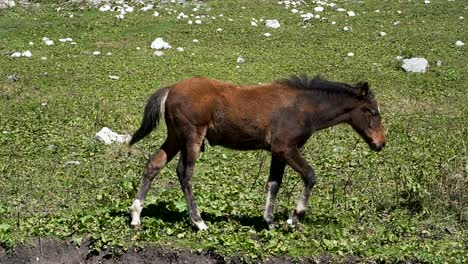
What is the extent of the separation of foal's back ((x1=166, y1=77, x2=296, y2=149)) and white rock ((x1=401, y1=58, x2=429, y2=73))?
36.8 feet

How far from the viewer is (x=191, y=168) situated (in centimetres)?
1015

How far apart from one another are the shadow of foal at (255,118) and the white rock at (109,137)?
4181 millimetres

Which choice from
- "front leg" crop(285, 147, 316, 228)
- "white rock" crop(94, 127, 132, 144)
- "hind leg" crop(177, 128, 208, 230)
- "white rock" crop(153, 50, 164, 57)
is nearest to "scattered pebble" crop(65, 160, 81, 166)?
"white rock" crop(94, 127, 132, 144)

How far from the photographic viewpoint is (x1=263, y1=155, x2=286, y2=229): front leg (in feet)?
33.7

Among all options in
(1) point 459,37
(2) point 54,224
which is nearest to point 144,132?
(2) point 54,224

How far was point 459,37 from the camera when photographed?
77.9 ft

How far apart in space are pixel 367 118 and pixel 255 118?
160 centimetres

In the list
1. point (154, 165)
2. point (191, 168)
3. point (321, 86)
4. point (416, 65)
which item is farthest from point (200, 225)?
point (416, 65)

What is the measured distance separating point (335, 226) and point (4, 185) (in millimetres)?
5182

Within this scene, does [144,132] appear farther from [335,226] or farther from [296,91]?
[335,226]

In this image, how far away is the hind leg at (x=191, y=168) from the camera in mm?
10039

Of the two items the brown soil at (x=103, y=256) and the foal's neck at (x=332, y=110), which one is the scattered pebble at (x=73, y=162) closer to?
the brown soil at (x=103, y=256)

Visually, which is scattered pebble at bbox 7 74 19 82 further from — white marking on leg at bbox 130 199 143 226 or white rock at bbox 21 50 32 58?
white marking on leg at bbox 130 199 143 226

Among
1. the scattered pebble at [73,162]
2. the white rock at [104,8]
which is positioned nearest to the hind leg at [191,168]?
the scattered pebble at [73,162]
